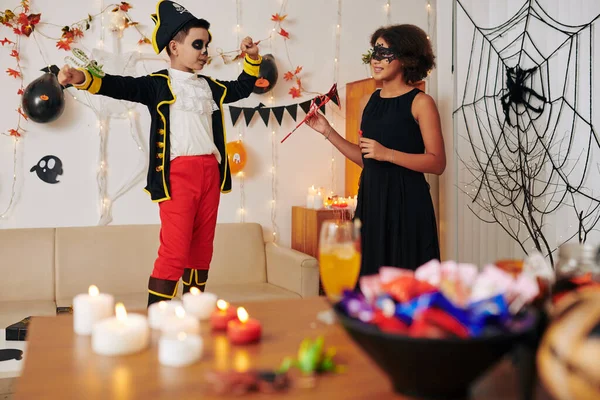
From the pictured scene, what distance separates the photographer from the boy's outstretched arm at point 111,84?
2201mm

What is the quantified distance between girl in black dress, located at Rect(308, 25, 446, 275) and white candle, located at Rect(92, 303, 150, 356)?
148 cm

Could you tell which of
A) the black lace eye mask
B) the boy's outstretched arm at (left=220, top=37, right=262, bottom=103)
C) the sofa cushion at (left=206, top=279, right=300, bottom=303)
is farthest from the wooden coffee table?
the sofa cushion at (left=206, top=279, right=300, bottom=303)

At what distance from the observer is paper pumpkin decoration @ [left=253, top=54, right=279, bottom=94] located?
145 inches

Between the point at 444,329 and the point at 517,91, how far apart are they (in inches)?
109

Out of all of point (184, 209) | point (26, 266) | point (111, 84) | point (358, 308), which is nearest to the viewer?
point (358, 308)

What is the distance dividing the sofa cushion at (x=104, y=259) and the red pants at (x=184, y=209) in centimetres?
91

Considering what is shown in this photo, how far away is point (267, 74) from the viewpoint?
3.68 m

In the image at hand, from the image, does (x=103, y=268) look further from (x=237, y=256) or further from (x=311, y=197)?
(x=311, y=197)

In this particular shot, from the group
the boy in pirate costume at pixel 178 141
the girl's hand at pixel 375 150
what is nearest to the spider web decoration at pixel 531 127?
the girl's hand at pixel 375 150

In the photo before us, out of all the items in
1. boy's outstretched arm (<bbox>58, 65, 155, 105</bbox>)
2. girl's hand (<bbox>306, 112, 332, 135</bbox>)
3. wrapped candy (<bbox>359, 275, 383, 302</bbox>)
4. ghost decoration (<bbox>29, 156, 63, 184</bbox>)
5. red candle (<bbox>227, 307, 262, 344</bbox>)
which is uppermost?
boy's outstretched arm (<bbox>58, 65, 155, 105</bbox>)

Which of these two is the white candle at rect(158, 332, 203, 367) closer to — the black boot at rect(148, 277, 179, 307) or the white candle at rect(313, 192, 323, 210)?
the black boot at rect(148, 277, 179, 307)

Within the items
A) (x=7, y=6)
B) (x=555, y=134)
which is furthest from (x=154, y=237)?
(x=555, y=134)

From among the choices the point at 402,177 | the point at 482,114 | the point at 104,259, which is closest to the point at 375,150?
the point at 402,177

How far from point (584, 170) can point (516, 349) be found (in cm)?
231
